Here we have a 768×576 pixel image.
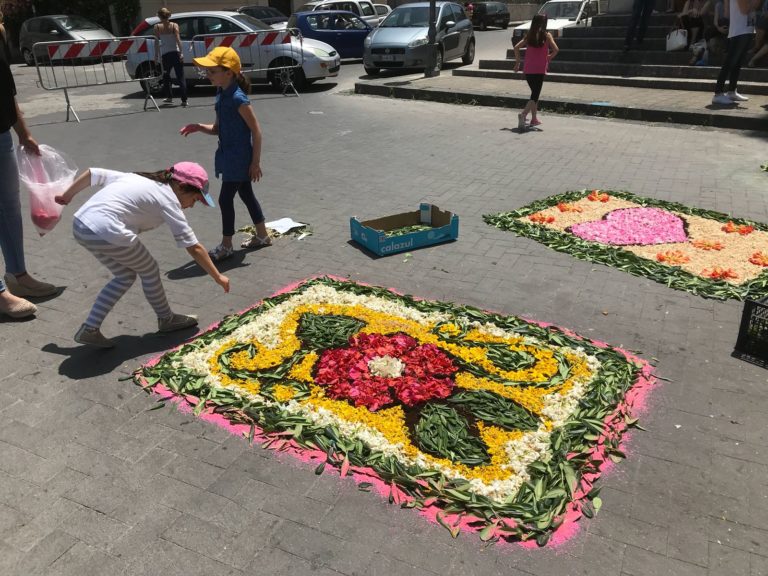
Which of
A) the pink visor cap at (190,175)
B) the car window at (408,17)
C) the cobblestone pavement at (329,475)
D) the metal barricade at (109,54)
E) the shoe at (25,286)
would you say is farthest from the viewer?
the car window at (408,17)

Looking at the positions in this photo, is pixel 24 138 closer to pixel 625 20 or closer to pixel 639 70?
pixel 639 70

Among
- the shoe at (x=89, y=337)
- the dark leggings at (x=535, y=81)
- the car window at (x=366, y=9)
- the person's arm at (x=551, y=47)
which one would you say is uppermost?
the car window at (x=366, y=9)

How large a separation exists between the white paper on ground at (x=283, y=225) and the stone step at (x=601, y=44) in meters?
12.1

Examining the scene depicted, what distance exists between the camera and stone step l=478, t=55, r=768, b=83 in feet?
41.6

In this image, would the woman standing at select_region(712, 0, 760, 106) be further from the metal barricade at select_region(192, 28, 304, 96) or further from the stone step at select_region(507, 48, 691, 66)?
the metal barricade at select_region(192, 28, 304, 96)

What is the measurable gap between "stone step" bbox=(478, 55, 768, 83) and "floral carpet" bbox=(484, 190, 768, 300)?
7859mm

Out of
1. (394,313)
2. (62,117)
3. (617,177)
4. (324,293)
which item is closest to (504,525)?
(394,313)

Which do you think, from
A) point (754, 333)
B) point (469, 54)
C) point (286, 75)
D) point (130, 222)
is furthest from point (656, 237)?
point (469, 54)

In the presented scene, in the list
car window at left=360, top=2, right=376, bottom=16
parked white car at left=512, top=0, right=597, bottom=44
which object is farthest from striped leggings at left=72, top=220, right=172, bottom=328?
car window at left=360, top=2, right=376, bottom=16

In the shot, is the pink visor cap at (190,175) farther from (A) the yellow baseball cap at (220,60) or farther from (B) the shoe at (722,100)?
(B) the shoe at (722,100)

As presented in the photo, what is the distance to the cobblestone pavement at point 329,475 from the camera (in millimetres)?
2617

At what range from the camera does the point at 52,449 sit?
3.27 m

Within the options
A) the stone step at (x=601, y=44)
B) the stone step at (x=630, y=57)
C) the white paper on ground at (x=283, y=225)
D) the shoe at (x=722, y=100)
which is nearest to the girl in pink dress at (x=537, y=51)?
the shoe at (x=722, y=100)

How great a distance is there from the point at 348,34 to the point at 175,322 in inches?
694
